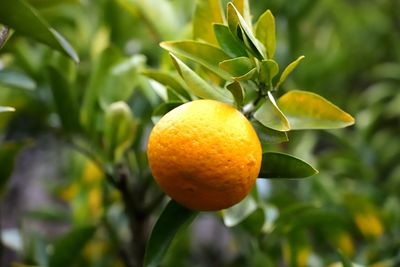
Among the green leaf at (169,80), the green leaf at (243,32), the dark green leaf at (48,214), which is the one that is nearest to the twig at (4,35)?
the green leaf at (169,80)

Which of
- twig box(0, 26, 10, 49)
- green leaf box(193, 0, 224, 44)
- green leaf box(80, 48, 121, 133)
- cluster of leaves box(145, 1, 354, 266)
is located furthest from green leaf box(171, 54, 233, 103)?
green leaf box(80, 48, 121, 133)

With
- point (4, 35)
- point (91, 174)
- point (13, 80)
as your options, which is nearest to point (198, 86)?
point (4, 35)

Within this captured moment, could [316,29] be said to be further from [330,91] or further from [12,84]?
[12,84]

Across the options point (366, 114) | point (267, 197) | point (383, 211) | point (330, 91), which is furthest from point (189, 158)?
point (330, 91)

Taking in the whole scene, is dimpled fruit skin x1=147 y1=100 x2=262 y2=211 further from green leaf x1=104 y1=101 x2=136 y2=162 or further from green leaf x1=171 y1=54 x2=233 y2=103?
green leaf x1=104 y1=101 x2=136 y2=162

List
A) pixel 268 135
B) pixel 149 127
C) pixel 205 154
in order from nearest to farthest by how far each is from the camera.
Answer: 1. pixel 205 154
2. pixel 268 135
3. pixel 149 127

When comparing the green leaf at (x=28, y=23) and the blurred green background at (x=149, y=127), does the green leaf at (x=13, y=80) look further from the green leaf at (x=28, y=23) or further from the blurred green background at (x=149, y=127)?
the green leaf at (x=28, y=23)

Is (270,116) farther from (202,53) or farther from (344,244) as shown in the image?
(344,244)
